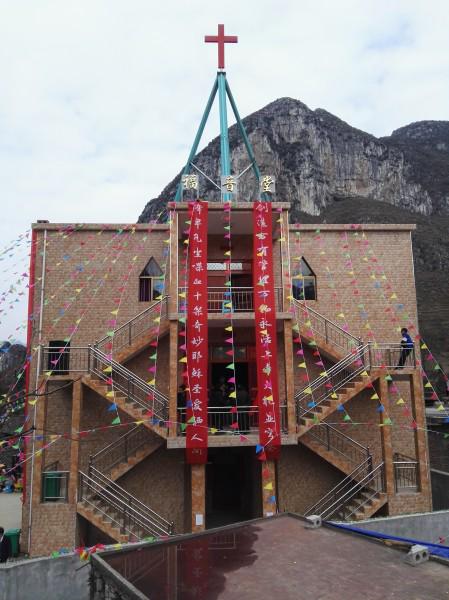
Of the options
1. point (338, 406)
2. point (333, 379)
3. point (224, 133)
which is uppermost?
point (224, 133)

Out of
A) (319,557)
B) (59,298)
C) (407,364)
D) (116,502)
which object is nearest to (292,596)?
(319,557)

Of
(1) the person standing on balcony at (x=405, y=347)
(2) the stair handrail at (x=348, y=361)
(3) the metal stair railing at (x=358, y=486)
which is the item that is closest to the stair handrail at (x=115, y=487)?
(3) the metal stair railing at (x=358, y=486)

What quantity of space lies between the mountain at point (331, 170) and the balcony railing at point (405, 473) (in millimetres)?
79521

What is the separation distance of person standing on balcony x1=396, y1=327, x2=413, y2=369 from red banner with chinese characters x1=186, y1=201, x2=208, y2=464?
19.3 ft

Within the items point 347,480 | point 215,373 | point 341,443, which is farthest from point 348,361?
point 215,373

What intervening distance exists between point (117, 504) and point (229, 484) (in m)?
5.52

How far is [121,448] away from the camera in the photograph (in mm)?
14477

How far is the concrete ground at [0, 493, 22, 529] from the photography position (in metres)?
15.2

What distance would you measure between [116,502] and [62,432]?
108 inches

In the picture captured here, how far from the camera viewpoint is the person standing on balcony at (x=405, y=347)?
14046mm

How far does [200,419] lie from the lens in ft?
42.4

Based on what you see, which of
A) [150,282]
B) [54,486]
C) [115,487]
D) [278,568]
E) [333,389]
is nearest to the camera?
[278,568]

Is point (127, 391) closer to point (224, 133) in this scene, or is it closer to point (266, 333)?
point (266, 333)

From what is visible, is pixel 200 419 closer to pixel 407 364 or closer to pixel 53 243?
pixel 407 364
